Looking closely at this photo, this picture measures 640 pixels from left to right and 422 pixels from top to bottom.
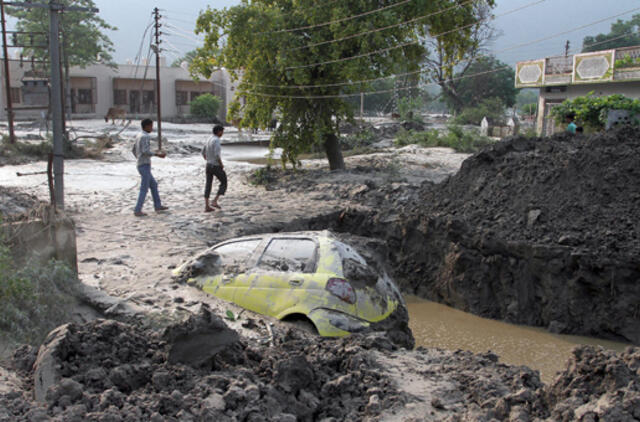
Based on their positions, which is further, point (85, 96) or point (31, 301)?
point (85, 96)

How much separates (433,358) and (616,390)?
6.68ft

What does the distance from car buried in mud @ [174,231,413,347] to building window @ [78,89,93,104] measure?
150 ft

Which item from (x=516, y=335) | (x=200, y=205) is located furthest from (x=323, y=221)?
(x=516, y=335)

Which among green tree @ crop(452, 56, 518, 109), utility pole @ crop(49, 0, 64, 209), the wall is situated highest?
green tree @ crop(452, 56, 518, 109)

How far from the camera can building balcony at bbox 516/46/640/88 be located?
2525 cm

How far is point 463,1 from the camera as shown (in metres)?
17.9

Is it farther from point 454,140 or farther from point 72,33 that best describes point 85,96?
point 454,140

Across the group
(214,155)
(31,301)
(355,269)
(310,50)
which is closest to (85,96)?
(310,50)

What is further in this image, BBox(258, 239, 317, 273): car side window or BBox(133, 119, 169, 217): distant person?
BBox(133, 119, 169, 217): distant person

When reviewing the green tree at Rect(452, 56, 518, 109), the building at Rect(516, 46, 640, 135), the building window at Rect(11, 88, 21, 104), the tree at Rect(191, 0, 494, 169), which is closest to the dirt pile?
the tree at Rect(191, 0, 494, 169)

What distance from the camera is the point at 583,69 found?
27.4 m

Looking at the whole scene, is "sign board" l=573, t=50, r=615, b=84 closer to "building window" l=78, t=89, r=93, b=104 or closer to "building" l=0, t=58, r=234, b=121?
"building" l=0, t=58, r=234, b=121

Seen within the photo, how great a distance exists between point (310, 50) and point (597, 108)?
12.1m

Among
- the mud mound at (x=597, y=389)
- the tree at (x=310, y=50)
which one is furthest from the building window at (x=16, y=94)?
the mud mound at (x=597, y=389)
